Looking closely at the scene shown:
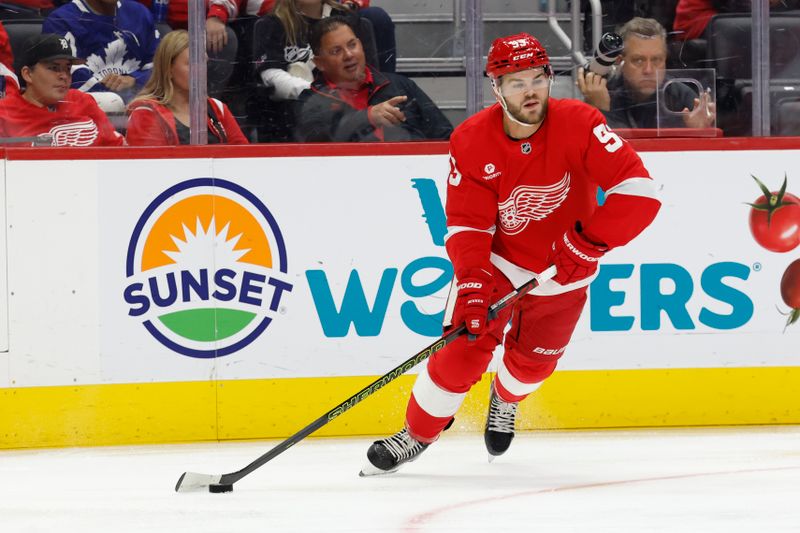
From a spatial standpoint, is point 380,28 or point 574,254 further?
point 380,28

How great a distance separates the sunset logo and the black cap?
0.59m

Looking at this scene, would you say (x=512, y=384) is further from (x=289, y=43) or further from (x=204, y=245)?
(x=289, y=43)

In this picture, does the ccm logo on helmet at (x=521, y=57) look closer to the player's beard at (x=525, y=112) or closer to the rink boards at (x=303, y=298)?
the player's beard at (x=525, y=112)

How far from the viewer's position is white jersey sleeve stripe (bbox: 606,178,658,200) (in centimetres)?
331

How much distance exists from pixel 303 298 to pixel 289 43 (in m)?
0.85

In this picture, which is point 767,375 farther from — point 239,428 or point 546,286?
point 239,428

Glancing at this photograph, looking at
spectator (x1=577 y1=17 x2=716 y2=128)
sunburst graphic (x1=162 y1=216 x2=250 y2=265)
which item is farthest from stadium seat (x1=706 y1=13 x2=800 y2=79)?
sunburst graphic (x1=162 y1=216 x2=250 y2=265)

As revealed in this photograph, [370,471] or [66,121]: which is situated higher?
[66,121]

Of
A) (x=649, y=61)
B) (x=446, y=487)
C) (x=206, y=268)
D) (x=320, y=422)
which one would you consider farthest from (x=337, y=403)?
(x=649, y=61)

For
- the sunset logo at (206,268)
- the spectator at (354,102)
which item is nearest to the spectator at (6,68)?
the sunset logo at (206,268)

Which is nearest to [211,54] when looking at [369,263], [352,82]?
[352,82]

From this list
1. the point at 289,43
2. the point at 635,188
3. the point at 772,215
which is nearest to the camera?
the point at 635,188

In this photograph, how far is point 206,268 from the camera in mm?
4207

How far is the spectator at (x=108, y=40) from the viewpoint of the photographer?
13.8 feet
